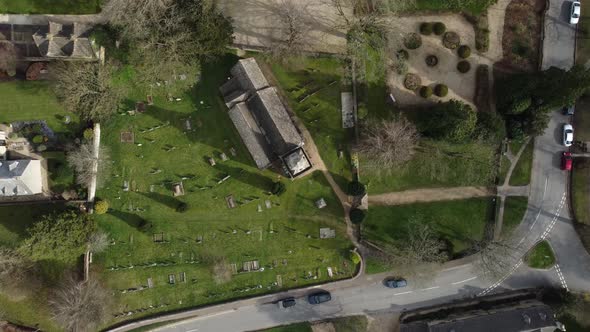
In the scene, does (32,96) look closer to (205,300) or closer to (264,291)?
(205,300)

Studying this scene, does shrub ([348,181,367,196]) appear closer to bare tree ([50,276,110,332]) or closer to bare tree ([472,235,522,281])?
bare tree ([472,235,522,281])

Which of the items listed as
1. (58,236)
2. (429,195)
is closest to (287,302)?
(429,195)

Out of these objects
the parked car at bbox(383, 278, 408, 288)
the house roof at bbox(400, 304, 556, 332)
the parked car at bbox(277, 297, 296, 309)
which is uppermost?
the parked car at bbox(383, 278, 408, 288)

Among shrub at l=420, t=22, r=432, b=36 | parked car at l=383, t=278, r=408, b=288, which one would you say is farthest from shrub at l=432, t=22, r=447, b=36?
parked car at l=383, t=278, r=408, b=288

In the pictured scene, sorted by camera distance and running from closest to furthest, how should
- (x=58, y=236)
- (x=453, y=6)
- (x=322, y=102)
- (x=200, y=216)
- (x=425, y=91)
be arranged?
(x=58, y=236) → (x=425, y=91) → (x=453, y=6) → (x=322, y=102) → (x=200, y=216)

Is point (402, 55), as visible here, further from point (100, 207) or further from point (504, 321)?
point (100, 207)

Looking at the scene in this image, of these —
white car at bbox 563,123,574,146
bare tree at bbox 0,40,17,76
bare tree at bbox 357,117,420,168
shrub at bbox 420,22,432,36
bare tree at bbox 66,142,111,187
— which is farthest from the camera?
white car at bbox 563,123,574,146

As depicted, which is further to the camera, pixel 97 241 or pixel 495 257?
pixel 495 257
